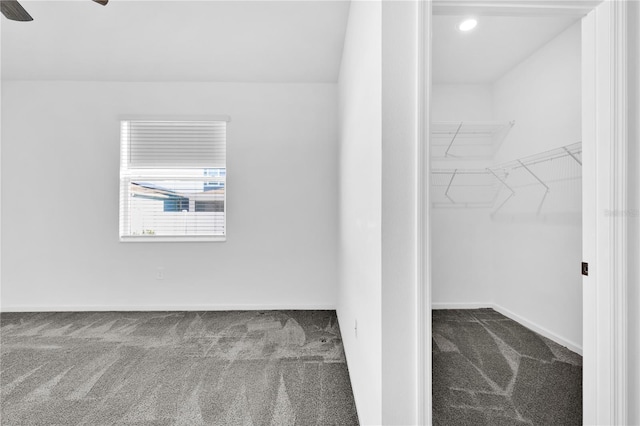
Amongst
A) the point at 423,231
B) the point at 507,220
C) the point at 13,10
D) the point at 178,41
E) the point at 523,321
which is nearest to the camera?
the point at 423,231

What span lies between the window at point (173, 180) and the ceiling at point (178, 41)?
1.95 feet

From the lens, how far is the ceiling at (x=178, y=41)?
2385 mm

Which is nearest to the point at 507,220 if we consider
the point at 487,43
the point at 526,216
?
the point at 526,216

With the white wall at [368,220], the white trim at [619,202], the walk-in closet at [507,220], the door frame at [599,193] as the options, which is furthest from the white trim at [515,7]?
the walk-in closet at [507,220]

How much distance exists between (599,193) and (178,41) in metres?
3.15

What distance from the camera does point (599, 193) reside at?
130 cm

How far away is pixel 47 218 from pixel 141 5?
273 centimetres

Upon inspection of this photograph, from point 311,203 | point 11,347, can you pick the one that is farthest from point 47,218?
point 311,203

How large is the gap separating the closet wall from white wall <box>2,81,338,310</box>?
4.51 feet

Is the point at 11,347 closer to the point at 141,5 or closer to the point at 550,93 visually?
the point at 141,5

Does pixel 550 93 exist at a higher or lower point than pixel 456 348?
higher

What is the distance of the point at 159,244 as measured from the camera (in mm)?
3688

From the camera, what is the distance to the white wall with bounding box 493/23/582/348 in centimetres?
265

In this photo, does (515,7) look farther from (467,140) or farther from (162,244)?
(162,244)
